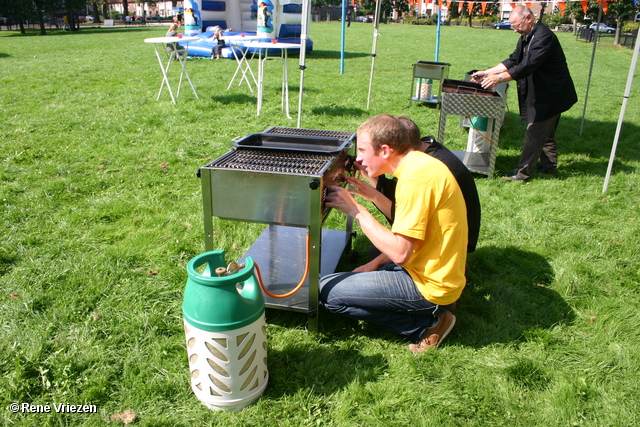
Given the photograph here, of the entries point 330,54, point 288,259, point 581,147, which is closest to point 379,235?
point 288,259

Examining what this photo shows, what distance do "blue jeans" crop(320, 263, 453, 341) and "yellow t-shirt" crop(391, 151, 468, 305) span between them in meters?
0.07

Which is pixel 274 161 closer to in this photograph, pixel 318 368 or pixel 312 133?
pixel 312 133

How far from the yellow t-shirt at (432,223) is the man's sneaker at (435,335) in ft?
0.90

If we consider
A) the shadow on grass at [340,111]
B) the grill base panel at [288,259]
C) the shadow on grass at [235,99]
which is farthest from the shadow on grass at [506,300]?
the shadow on grass at [235,99]

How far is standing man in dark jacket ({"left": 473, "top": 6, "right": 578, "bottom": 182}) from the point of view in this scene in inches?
205

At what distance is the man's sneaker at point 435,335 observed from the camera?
2814mm

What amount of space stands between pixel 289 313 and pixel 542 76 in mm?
4139

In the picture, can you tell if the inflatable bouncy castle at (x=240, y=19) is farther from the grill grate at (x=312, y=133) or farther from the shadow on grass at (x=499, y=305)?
the shadow on grass at (x=499, y=305)

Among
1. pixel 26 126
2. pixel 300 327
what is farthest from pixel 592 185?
pixel 26 126

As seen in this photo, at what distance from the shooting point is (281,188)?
8.24 feet

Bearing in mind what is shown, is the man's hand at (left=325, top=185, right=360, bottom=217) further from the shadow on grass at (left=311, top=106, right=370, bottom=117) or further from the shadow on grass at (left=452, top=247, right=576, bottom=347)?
the shadow on grass at (left=311, top=106, right=370, bottom=117)

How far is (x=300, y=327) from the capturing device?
3041 millimetres

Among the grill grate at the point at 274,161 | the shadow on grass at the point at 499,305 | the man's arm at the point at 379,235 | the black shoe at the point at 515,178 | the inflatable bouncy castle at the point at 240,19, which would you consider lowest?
the shadow on grass at the point at 499,305

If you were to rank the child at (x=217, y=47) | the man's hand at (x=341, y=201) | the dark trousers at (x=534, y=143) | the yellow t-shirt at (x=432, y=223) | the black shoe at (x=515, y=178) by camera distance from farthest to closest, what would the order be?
the child at (x=217, y=47), the black shoe at (x=515, y=178), the dark trousers at (x=534, y=143), the man's hand at (x=341, y=201), the yellow t-shirt at (x=432, y=223)
